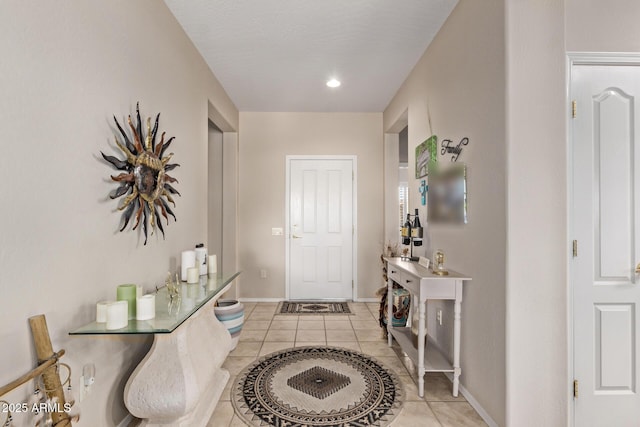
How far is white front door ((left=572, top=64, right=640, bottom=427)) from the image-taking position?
177cm

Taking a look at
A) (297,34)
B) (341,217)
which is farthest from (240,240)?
(297,34)

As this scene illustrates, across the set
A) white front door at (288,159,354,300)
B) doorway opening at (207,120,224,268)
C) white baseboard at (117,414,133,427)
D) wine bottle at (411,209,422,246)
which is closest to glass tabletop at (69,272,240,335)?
white baseboard at (117,414,133,427)

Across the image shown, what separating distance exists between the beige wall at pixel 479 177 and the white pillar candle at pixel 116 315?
1.91m

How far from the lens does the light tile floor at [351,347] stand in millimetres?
1991

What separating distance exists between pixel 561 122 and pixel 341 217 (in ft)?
10.5

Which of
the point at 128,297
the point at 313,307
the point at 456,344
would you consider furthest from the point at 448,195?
the point at 313,307

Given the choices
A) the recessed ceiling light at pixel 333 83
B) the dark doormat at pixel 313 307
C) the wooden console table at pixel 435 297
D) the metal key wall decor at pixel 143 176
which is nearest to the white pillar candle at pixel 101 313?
the metal key wall decor at pixel 143 176

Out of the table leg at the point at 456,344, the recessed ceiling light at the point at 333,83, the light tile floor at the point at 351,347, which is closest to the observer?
the light tile floor at the point at 351,347

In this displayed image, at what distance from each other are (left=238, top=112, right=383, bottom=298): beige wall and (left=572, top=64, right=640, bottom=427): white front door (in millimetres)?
2999

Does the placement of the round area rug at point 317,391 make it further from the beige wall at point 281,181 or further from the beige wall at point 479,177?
the beige wall at point 281,181

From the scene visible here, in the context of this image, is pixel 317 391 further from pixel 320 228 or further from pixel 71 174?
pixel 320 228

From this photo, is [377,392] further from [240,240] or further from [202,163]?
[240,240]

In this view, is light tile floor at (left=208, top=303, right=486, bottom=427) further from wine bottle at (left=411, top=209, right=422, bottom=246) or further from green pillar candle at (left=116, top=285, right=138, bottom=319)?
wine bottle at (left=411, top=209, right=422, bottom=246)

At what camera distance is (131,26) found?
6.14ft
